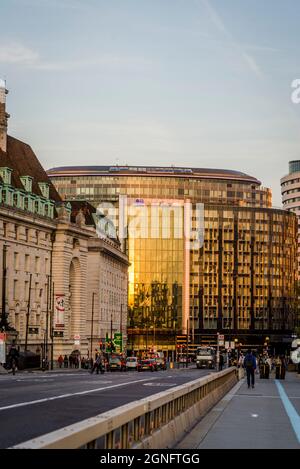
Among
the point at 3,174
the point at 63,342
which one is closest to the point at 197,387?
the point at 3,174

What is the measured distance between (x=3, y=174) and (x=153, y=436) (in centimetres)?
9995

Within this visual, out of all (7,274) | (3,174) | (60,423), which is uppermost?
(3,174)

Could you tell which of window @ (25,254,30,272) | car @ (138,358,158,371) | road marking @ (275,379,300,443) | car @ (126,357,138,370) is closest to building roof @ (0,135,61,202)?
window @ (25,254,30,272)

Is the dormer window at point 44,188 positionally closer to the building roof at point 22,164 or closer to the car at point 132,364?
the building roof at point 22,164

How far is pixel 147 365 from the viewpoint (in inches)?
4171

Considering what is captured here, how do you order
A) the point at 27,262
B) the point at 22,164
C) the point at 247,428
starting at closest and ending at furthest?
the point at 247,428 < the point at 27,262 < the point at 22,164

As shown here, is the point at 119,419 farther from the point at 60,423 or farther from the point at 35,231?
the point at 35,231

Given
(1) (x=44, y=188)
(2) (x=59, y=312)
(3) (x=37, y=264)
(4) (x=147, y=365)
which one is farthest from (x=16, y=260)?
(4) (x=147, y=365)

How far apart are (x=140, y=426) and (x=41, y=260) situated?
355ft

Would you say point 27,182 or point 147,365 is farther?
point 27,182

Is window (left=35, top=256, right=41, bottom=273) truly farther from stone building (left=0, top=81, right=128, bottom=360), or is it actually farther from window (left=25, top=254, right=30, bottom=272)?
window (left=25, top=254, right=30, bottom=272)

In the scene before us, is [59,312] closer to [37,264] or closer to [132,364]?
[37,264]

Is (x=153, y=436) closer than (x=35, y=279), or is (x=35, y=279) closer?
(x=153, y=436)

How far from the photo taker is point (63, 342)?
126m
